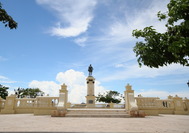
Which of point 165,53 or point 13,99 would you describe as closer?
point 165,53

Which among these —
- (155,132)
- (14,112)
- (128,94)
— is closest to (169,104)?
(128,94)

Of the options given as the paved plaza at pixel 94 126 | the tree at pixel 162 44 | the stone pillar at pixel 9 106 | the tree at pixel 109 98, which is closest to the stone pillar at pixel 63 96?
the paved plaza at pixel 94 126

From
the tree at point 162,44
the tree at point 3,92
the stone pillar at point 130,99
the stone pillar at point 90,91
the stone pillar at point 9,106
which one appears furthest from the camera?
the tree at point 3,92

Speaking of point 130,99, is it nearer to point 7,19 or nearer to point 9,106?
point 7,19

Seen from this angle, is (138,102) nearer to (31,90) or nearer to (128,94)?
(128,94)

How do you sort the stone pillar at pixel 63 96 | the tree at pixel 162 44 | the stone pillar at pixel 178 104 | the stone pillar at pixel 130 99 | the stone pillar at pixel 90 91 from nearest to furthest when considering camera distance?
the tree at pixel 162 44, the stone pillar at pixel 130 99, the stone pillar at pixel 63 96, the stone pillar at pixel 178 104, the stone pillar at pixel 90 91

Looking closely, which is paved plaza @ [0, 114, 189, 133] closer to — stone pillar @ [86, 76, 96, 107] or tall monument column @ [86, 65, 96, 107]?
stone pillar @ [86, 76, 96, 107]

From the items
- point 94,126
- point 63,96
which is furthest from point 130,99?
point 94,126

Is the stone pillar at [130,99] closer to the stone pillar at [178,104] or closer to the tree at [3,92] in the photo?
the stone pillar at [178,104]

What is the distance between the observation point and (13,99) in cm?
1700

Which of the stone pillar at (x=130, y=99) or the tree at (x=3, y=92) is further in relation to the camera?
the tree at (x=3, y=92)

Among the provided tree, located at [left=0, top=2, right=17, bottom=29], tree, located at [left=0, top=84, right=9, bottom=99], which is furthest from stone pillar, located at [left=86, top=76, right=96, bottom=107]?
tree, located at [left=0, top=84, right=9, bottom=99]

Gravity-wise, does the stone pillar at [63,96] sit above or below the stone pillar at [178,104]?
above

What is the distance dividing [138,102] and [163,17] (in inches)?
402
